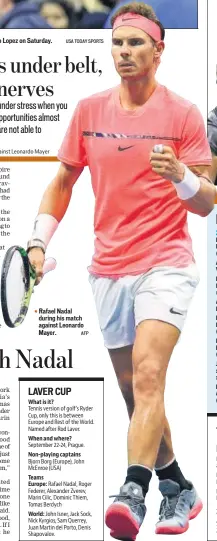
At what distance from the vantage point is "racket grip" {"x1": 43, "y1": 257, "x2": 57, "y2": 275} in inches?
218

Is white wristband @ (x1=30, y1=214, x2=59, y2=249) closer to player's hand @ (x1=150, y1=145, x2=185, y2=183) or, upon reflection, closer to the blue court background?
player's hand @ (x1=150, y1=145, x2=185, y2=183)

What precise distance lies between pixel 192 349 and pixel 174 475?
0.60 m

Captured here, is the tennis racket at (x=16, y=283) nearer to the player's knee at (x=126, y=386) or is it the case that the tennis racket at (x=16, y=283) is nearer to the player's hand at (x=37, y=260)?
the player's hand at (x=37, y=260)

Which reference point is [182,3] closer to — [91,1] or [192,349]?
[91,1]

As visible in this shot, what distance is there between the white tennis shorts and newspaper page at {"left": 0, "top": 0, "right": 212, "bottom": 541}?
86 millimetres

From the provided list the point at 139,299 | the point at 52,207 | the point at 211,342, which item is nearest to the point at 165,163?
the point at 139,299

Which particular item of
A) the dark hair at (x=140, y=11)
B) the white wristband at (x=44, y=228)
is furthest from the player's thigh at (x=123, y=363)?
the dark hair at (x=140, y=11)

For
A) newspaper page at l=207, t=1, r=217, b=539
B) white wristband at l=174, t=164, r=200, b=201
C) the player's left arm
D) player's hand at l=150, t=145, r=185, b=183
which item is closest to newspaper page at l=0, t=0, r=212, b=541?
newspaper page at l=207, t=1, r=217, b=539

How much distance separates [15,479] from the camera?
5664 millimetres

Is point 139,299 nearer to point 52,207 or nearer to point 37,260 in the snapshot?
point 37,260

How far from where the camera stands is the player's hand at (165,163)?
4.93 meters

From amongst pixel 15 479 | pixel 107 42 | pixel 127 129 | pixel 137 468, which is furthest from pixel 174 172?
pixel 15 479

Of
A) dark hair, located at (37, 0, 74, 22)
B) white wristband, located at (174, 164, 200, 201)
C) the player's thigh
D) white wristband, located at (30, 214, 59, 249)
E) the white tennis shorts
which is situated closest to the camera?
white wristband, located at (174, 164, 200, 201)

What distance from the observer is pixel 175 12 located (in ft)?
18.4
